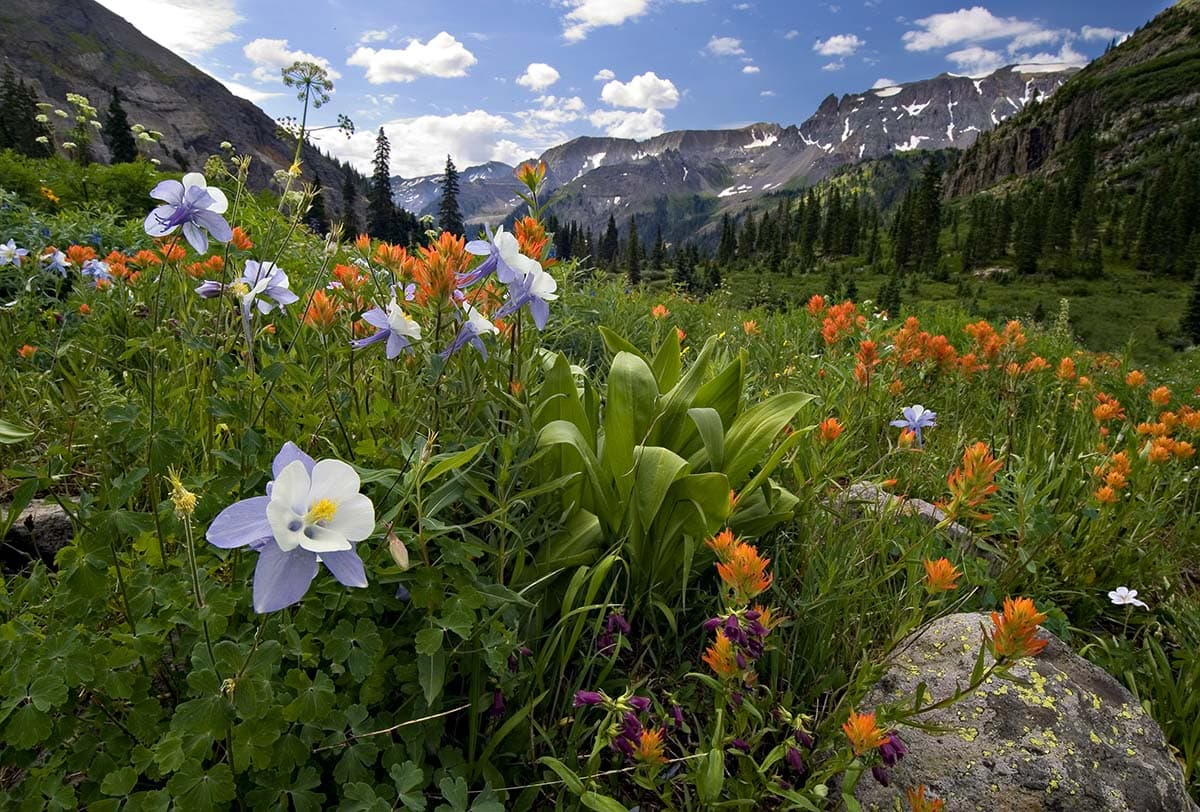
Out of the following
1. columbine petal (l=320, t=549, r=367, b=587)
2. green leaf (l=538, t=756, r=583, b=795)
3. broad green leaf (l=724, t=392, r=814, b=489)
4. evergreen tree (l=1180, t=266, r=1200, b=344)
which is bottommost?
evergreen tree (l=1180, t=266, r=1200, b=344)

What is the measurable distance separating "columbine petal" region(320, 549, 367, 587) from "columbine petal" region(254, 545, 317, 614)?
0.02 meters

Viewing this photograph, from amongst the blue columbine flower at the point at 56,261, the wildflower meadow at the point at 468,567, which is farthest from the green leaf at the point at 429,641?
the blue columbine flower at the point at 56,261

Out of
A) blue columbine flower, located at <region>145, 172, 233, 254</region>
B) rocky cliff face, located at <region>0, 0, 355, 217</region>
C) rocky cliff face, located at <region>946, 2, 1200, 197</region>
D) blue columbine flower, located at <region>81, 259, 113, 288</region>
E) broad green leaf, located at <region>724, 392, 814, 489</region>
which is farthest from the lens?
rocky cliff face, located at <region>0, 0, 355, 217</region>

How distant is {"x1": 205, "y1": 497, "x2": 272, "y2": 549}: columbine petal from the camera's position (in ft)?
2.60

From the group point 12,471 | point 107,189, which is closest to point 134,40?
point 107,189

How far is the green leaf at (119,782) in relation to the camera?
3.17 ft

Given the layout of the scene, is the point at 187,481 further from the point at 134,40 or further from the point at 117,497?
the point at 134,40

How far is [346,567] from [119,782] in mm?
575

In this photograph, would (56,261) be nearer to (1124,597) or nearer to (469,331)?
(469,331)

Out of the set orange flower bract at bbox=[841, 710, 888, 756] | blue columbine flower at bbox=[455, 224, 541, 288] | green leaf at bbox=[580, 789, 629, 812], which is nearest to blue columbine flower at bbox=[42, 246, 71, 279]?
blue columbine flower at bbox=[455, 224, 541, 288]

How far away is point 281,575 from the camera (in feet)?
2.73

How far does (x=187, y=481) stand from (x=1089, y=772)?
86.8 inches

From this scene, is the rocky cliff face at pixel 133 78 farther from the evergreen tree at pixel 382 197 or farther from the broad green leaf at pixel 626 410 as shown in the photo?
the broad green leaf at pixel 626 410

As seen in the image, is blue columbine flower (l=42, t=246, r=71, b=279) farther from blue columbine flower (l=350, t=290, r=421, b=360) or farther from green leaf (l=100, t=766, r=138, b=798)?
green leaf (l=100, t=766, r=138, b=798)
